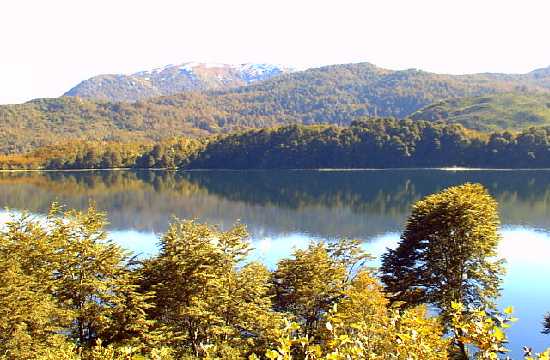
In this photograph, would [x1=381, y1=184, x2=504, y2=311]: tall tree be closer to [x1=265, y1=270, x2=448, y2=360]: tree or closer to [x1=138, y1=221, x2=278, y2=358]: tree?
[x1=265, y1=270, x2=448, y2=360]: tree

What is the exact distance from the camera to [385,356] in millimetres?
11477

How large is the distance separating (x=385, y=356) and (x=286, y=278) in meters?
27.4

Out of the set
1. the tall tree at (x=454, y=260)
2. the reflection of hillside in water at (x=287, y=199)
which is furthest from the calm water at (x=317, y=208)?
the tall tree at (x=454, y=260)

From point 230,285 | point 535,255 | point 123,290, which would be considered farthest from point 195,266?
point 535,255

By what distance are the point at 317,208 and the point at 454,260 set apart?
79198mm

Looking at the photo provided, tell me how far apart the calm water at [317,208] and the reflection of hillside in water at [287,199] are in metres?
0.23

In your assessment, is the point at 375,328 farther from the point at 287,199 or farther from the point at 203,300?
the point at 287,199

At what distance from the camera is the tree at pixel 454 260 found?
41.7 metres

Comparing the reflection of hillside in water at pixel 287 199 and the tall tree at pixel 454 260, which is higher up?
the tall tree at pixel 454 260

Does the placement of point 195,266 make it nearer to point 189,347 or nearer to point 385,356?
point 189,347

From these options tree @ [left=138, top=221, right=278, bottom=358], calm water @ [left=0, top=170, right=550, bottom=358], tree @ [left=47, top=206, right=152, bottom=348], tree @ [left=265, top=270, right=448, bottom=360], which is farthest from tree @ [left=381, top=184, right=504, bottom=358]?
tree @ [left=47, top=206, right=152, bottom=348]

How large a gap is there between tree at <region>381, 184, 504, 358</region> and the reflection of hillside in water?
43.0 metres

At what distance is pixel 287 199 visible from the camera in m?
139

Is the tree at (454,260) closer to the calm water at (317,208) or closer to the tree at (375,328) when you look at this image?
the calm water at (317,208)
